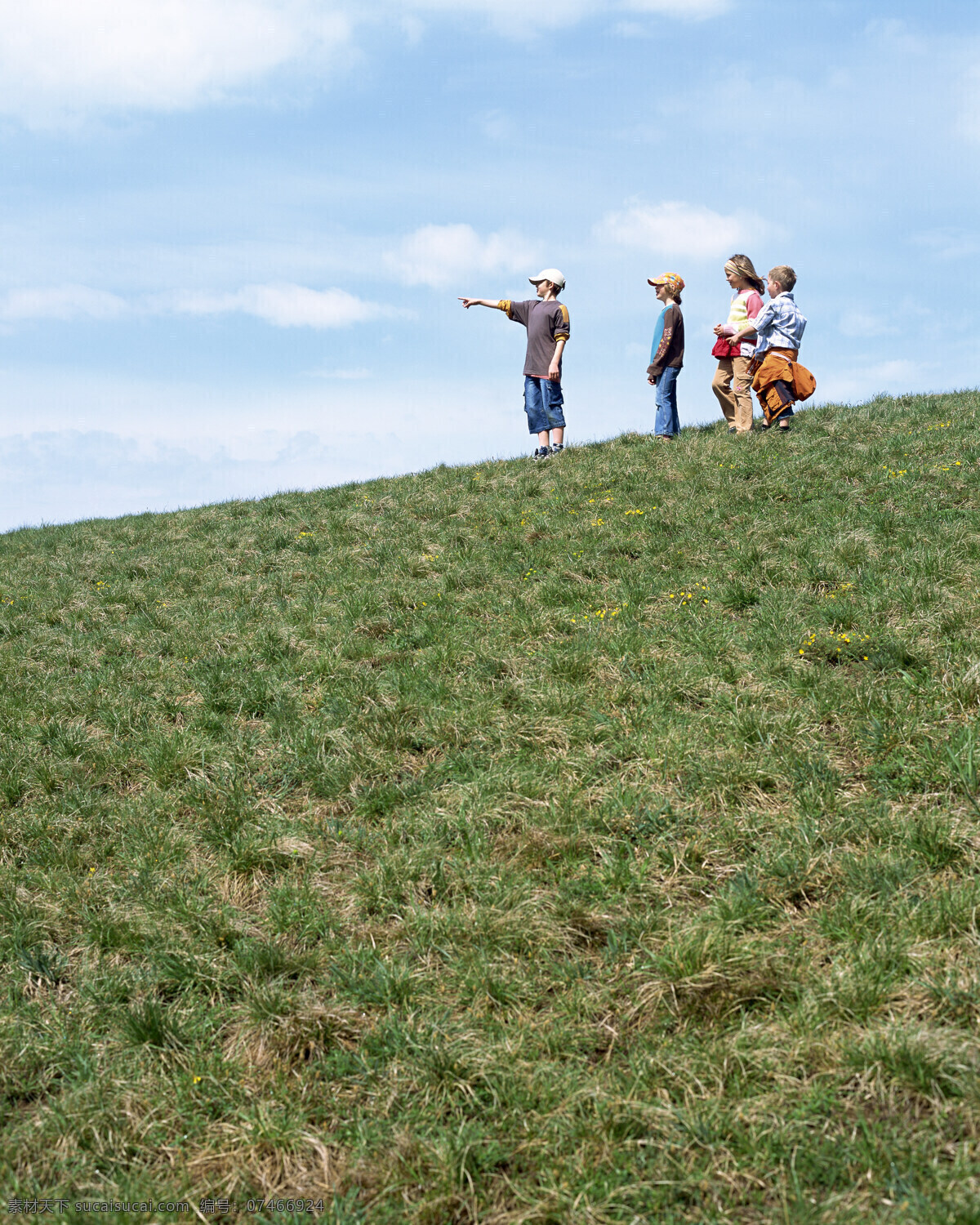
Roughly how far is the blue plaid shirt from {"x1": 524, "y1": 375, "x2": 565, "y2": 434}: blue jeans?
3308 mm

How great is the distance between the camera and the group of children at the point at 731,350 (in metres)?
13.2

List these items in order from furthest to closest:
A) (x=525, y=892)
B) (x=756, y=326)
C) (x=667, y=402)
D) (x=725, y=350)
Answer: (x=667, y=402)
(x=725, y=350)
(x=756, y=326)
(x=525, y=892)

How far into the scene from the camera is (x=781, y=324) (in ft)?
42.9

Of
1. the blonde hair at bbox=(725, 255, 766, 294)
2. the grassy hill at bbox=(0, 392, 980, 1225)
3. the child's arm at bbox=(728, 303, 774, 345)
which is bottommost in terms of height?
the grassy hill at bbox=(0, 392, 980, 1225)

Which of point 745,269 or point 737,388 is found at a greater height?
point 745,269

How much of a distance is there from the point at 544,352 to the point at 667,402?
2.21 meters

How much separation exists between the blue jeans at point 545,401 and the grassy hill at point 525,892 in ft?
19.8

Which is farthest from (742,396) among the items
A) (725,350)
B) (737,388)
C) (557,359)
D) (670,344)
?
(557,359)

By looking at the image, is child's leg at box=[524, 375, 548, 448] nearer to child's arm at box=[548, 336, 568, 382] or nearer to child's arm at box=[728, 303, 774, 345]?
child's arm at box=[548, 336, 568, 382]

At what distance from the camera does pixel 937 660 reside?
6.15 m

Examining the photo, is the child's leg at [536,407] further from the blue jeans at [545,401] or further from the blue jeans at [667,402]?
the blue jeans at [667,402]

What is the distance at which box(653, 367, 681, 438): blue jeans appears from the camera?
13.7m

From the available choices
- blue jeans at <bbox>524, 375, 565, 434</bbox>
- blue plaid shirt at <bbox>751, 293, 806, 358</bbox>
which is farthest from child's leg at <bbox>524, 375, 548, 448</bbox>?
blue plaid shirt at <bbox>751, 293, 806, 358</bbox>

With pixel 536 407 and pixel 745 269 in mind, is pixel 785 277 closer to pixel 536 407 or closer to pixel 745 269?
pixel 745 269
